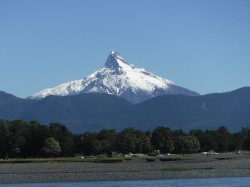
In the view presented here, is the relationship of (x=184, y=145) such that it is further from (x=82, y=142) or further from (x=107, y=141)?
(x=82, y=142)

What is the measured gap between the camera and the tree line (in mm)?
144375

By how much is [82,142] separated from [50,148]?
17289mm

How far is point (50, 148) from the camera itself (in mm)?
144000

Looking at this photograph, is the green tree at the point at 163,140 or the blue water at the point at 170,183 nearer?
the blue water at the point at 170,183

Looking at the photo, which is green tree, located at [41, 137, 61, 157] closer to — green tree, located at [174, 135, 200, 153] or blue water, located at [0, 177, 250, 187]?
green tree, located at [174, 135, 200, 153]

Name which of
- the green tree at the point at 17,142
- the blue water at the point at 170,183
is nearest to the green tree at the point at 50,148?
the green tree at the point at 17,142

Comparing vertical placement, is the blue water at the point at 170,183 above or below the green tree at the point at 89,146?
below

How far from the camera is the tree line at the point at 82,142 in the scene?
144 meters

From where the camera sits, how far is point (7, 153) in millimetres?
144000

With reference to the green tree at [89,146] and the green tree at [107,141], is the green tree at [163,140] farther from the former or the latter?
the green tree at [89,146]

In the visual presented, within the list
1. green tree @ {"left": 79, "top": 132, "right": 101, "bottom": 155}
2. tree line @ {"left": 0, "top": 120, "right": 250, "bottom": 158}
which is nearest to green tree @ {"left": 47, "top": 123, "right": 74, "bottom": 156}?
tree line @ {"left": 0, "top": 120, "right": 250, "bottom": 158}

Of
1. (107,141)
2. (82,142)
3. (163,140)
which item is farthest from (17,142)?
(163,140)

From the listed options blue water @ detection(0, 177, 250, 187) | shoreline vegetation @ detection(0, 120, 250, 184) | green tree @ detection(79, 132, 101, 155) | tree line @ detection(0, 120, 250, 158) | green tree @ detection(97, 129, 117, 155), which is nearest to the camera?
blue water @ detection(0, 177, 250, 187)

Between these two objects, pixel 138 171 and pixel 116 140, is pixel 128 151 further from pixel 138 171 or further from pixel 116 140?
pixel 138 171
